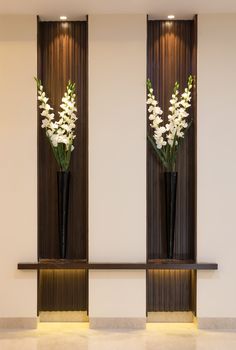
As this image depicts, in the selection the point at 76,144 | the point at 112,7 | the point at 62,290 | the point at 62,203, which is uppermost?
the point at 112,7

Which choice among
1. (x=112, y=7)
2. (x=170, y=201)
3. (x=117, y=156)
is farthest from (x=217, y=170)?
(x=112, y=7)

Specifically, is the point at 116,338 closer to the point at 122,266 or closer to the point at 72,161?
the point at 122,266

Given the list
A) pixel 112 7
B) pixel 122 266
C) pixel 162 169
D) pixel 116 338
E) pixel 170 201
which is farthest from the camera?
pixel 162 169

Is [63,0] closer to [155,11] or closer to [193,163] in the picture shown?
[155,11]

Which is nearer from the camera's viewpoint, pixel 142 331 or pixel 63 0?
pixel 63 0

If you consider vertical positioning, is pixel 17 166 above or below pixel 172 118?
below

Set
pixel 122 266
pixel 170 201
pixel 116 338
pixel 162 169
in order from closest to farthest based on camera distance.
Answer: pixel 116 338 → pixel 122 266 → pixel 170 201 → pixel 162 169

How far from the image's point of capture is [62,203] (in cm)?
556

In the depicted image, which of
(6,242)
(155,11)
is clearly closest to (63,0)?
(155,11)

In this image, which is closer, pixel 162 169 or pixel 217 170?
pixel 217 170

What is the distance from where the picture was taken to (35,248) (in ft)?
18.1

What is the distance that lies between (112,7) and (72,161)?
65.3 inches

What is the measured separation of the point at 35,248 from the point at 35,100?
155 cm

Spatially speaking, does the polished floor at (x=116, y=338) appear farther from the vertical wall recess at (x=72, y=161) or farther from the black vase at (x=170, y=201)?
the black vase at (x=170, y=201)
